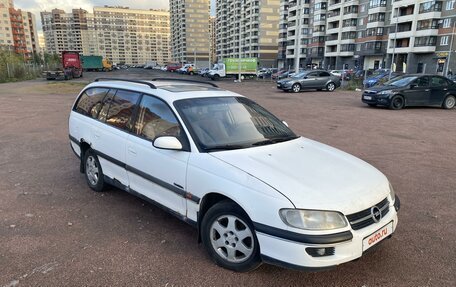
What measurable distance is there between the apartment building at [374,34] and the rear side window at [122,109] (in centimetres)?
3656

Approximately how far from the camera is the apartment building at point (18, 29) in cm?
11362

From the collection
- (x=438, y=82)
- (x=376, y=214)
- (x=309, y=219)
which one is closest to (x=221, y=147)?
(x=309, y=219)

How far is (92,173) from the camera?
500cm

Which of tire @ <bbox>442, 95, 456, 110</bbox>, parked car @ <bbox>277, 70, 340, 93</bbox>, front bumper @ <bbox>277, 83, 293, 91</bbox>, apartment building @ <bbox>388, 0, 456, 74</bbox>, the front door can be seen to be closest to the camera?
Answer: the front door

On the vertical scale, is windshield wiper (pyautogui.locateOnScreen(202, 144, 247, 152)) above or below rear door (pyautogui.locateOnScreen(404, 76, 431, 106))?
above

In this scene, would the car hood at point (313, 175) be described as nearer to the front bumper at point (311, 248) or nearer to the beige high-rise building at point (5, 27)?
the front bumper at point (311, 248)

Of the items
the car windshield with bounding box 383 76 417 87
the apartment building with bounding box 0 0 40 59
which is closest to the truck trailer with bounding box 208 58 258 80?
the car windshield with bounding box 383 76 417 87

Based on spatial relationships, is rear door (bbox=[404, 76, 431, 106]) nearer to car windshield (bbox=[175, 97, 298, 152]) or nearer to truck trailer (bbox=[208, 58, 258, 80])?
car windshield (bbox=[175, 97, 298, 152])

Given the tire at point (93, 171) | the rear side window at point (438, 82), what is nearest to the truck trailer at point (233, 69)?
the rear side window at point (438, 82)

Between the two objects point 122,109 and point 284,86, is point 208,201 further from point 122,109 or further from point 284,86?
point 284,86

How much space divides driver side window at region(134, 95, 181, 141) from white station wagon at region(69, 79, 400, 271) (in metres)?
0.01

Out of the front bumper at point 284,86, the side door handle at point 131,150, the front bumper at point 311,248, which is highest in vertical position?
the side door handle at point 131,150

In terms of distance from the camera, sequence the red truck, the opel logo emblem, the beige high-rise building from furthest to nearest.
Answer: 1. the beige high-rise building
2. the red truck
3. the opel logo emblem

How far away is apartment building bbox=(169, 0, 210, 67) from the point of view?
→ 132375mm
